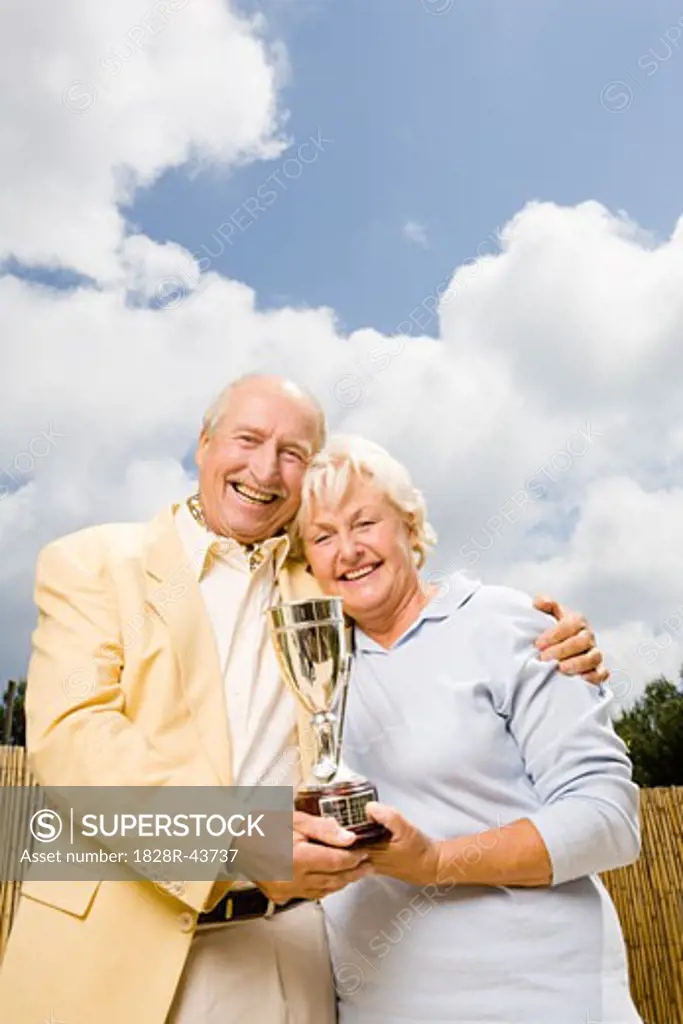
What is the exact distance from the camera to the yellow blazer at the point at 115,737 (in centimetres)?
138

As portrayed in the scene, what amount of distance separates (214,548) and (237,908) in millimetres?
593

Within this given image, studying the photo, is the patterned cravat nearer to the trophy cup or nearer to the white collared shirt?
the white collared shirt

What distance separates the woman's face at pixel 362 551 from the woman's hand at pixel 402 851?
40 centimetres

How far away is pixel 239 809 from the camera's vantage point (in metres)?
1.42

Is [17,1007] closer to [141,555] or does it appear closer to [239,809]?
[239,809]

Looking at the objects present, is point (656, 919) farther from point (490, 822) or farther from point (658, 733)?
point (658, 733)

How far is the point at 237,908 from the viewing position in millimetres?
1435

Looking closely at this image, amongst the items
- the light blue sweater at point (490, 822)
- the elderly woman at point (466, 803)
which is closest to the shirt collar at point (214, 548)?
the elderly woman at point (466, 803)

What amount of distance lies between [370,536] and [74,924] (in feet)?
2.36

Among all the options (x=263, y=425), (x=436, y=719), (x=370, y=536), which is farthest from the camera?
(x=263, y=425)

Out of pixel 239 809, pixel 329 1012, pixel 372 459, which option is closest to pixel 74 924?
pixel 239 809

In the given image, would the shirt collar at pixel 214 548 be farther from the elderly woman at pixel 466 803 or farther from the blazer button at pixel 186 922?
the blazer button at pixel 186 922

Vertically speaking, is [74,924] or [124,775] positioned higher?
[124,775]

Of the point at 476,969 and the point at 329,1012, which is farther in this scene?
the point at 329,1012
